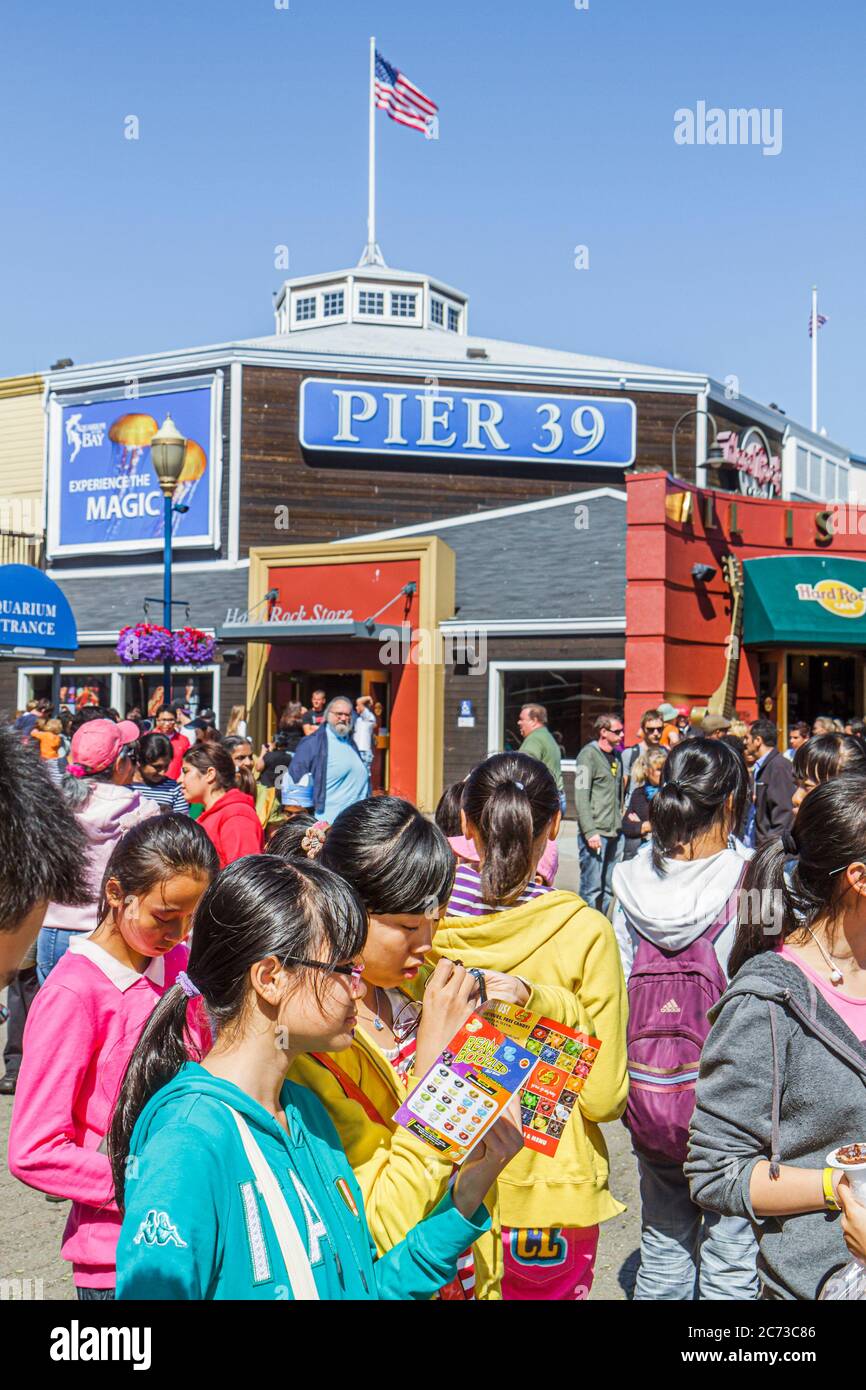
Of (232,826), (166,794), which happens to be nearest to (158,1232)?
(232,826)

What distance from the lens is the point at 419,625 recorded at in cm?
2238

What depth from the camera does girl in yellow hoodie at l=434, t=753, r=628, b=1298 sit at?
10.9ft

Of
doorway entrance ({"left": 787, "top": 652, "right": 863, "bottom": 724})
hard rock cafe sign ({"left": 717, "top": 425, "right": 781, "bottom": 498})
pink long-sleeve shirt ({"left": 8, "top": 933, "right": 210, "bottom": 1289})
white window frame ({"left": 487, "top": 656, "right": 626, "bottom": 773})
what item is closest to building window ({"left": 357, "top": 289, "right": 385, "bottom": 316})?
hard rock cafe sign ({"left": 717, "top": 425, "right": 781, "bottom": 498})

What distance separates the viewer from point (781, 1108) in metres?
2.64

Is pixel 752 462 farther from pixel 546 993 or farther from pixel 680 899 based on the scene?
pixel 546 993

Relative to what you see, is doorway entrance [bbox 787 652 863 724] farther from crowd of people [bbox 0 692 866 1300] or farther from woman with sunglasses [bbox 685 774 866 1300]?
woman with sunglasses [bbox 685 774 866 1300]

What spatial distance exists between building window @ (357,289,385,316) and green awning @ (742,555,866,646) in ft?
55.8

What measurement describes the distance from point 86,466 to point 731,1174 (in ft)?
85.6

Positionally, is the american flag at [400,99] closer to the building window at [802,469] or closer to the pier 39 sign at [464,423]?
the pier 39 sign at [464,423]

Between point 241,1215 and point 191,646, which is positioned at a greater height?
point 191,646

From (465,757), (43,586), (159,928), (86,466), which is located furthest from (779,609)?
(159,928)

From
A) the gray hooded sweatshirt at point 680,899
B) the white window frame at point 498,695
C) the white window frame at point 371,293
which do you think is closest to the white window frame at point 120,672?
the white window frame at point 498,695

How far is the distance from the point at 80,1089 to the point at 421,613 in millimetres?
19563
